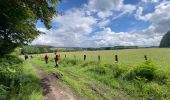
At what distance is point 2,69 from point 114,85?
6501 millimetres

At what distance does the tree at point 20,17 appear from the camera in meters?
16.3

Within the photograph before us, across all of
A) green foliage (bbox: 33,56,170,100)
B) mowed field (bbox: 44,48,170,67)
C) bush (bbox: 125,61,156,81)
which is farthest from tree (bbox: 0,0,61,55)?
mowed field (bbox: 44,48,170,67)

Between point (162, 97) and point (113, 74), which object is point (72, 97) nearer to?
point (162, 97)

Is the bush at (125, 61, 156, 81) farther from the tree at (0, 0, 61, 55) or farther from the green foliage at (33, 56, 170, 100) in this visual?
the tree at (0, 0, 61, 55)

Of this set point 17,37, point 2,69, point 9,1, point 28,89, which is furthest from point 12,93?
point 17,37

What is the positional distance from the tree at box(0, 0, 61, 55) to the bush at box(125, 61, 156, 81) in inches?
262

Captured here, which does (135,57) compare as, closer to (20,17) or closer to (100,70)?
(100,70)

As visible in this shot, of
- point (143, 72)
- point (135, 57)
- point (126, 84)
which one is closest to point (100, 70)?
point (143, 72)

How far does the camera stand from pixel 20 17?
17469 millimetres

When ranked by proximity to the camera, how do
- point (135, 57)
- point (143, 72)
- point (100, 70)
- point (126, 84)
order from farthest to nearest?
point (135, 57) → point (100, 70) → point (143, 72) → point (126, 84)

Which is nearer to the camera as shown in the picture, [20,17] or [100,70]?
[20,17]

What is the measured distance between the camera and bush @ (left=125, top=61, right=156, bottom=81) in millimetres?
17359

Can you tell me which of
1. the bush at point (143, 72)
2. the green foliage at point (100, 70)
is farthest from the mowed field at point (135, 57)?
the bush at point (143, 72)

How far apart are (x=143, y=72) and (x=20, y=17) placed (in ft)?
28.8
